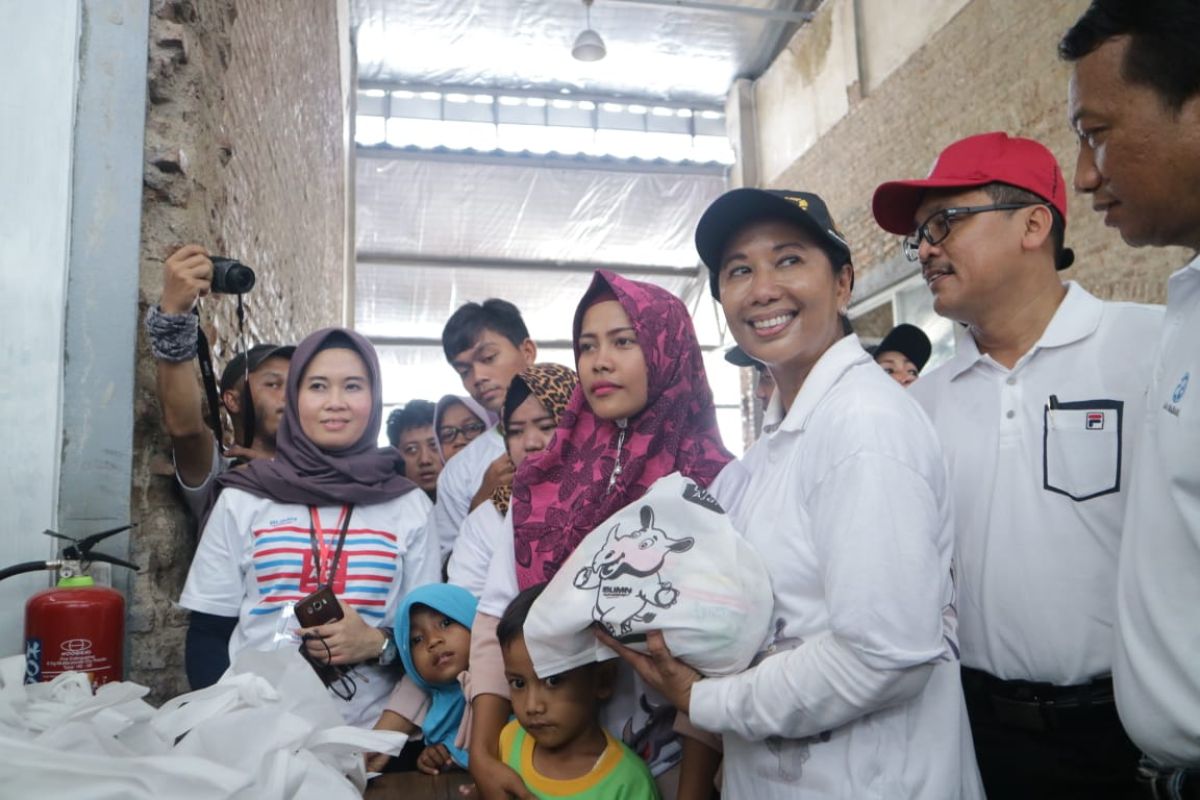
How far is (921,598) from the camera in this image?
127 cm

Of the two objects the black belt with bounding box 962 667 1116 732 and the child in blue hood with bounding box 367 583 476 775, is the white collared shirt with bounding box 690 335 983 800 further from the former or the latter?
the child in blue hood with bounding box 367 583 476 775

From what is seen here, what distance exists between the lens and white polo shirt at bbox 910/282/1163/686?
5.46ft

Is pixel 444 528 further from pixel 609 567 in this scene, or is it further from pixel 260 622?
pixel 609 567

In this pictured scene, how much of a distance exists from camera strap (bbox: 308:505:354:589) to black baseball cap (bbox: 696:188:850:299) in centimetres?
122

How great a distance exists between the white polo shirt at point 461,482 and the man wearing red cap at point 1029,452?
5.64 feet

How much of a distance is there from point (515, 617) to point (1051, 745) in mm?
1072

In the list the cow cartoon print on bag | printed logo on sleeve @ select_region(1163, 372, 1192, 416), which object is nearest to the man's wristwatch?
the cow cartoon print on bag

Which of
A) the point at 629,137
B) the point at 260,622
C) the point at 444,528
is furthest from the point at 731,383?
the point at 260,622

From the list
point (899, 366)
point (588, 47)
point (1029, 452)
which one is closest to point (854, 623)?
point (1029, 452)

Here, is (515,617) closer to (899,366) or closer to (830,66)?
(899,366)

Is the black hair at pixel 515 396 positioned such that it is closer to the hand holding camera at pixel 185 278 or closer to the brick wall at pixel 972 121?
the hand holding camera at pixel 185 278

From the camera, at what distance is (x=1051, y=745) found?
5.38ft

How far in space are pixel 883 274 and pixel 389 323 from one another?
726 centimetres

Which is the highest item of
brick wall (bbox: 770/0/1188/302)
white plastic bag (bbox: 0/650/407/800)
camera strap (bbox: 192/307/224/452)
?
brick wall (bbox: 770/0/1188/302)
